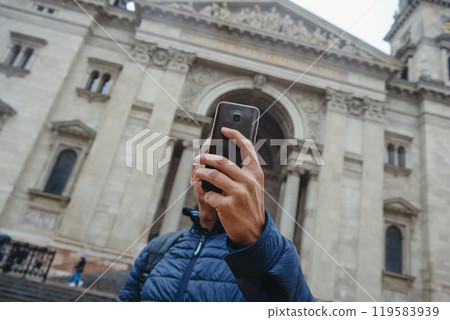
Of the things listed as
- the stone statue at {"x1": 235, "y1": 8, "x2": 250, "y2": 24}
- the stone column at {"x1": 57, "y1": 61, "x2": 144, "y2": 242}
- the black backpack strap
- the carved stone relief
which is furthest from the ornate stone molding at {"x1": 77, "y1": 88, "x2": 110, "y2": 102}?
the black backpack strap

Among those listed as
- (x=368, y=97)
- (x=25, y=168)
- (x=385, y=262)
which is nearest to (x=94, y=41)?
(x=25, y=168)

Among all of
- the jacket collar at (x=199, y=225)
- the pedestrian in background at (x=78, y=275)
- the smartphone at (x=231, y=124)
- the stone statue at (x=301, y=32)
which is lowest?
the pedestrian in background at (x=78, y=275)

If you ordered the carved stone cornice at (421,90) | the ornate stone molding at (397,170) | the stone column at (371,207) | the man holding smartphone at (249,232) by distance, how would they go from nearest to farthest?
the man holding smartphone at (249,232) → the stone column at (371,207) → the ornate stone molding at (397,170) → the carved stone cornice at (421,90)

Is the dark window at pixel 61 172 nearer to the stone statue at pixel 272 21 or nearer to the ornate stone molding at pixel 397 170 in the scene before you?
the stone statue at pixel 272 21

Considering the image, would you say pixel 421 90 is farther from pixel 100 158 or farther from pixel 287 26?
pixel 100 158

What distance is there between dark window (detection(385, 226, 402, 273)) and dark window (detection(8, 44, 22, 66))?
2174cm

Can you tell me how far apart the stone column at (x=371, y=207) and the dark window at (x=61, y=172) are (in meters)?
14.4

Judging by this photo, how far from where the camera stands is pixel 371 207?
1434 cm

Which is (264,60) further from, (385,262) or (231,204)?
(231,204)

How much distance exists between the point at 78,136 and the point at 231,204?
1546cm

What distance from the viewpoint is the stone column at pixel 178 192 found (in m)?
13.5

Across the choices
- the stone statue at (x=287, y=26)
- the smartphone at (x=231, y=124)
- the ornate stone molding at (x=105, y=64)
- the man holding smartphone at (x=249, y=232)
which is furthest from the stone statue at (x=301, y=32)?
the man holding smartphone at (x=249, y=232)

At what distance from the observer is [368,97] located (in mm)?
16234

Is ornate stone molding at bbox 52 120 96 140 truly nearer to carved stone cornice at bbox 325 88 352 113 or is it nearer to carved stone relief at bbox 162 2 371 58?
carved stone relief at bbox 162 2 371 58
